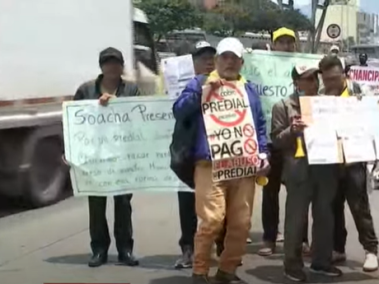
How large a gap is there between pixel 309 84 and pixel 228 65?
2.71ft

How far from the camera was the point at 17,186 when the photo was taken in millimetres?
11094

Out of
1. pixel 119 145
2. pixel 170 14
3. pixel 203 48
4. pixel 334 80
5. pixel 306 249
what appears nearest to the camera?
pixel 334 80

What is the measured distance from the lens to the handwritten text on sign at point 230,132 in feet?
20.9

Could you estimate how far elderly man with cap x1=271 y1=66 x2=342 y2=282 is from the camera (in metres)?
6.88

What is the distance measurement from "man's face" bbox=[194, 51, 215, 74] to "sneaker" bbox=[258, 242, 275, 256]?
1.85 m

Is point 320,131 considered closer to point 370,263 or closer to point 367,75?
point 370,263

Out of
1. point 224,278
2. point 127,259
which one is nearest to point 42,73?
point 127,259

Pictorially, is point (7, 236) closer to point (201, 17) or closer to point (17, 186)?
point (17, 186)

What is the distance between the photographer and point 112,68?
290 inches

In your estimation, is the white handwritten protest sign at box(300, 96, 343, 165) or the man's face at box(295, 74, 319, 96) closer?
the white handwritten protest sign at box(300, 96, 343, 165)

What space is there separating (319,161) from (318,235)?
694mm

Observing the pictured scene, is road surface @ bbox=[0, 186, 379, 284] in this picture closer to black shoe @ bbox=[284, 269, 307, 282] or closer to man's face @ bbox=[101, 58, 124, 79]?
black shoe @ bbox=[284, 269, 307, 282]

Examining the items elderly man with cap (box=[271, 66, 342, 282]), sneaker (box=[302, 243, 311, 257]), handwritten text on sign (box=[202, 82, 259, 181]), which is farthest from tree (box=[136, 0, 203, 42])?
handwritten text on sign (box=[202, 82, 259, 181])

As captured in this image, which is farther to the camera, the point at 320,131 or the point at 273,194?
the point at 273,194
